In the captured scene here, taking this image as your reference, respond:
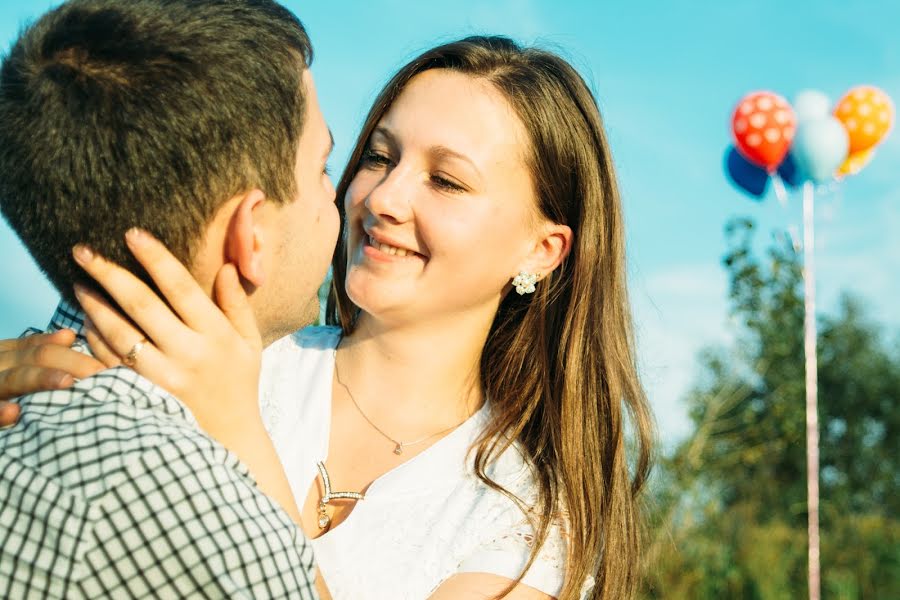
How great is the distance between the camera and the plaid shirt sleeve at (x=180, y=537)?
62.8 inches

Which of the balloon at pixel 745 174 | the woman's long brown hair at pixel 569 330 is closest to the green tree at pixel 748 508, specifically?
the balloon at pixel 745 174

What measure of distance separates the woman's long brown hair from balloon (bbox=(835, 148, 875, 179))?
642cm

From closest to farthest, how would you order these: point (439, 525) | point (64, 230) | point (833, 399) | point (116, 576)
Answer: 1. point (116, 576)
2. point (64, 230)
3. point (439, 525)
4. point (833, 399)

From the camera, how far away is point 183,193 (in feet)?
5.99

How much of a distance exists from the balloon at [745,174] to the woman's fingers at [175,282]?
796 cm

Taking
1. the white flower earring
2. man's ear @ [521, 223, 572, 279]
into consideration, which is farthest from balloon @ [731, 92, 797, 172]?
the white flower earring

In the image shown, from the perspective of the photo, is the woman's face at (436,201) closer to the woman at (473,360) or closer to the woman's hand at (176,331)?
the woman at (473,360)

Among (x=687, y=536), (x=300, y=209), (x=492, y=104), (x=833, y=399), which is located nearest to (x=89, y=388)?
(x=300, y=209)

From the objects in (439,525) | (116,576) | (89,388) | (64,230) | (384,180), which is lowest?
(439,525)

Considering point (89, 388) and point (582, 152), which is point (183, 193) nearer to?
point (89, 388)

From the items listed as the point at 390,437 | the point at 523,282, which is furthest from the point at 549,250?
the point at 390,437

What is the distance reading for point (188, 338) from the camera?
1.85 meters

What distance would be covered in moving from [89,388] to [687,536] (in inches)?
347

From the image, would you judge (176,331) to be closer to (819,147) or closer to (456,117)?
(456,117)
